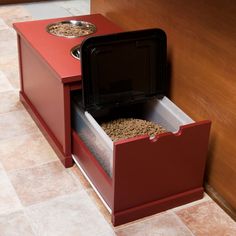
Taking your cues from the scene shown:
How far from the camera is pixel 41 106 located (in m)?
2.20

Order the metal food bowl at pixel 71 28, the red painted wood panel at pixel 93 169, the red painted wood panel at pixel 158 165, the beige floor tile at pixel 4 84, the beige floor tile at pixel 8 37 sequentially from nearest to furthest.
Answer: the red painted wood panel at pixel 158 165 → the red painted wood panel at pixel 93 169 → the metal food bowl at pixel 71 28 → the beige floor tile at pixel 4 84 → the beige floor tile at pixel 8 37

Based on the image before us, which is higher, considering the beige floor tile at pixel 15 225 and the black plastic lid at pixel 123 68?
the black plastic lid at pixel 123 68

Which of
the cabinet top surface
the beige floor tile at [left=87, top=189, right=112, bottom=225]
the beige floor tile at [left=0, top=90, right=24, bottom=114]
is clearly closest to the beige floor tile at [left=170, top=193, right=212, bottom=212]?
the beige floor tile at [left=87, top=189, right=112, bottom=225]

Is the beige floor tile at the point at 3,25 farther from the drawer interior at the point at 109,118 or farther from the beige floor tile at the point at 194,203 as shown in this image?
the beige floor tile at the point at 194,203

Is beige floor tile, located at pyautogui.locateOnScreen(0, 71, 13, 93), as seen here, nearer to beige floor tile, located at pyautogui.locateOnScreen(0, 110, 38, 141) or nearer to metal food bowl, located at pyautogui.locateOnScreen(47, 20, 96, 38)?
beige floor tile, located at pyautogui.locateOnScreen(0, 110, 38, 141)

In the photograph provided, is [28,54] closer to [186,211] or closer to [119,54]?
[119,54]

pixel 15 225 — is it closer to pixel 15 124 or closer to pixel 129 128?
pixel 129 128

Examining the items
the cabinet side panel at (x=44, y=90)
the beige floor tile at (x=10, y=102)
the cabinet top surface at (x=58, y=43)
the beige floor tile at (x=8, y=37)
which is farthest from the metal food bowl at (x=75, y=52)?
the beige floor tile at (x=8, y=37)

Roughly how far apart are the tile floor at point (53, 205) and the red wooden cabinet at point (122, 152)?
0.14ft

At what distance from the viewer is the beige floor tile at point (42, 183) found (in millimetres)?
1826

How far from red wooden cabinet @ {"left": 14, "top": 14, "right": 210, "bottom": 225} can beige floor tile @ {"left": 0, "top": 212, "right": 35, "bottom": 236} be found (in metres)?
0.29

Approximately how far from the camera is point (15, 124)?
228 cm

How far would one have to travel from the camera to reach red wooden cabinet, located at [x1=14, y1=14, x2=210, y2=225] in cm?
163

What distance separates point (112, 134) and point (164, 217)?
14.1 inches
